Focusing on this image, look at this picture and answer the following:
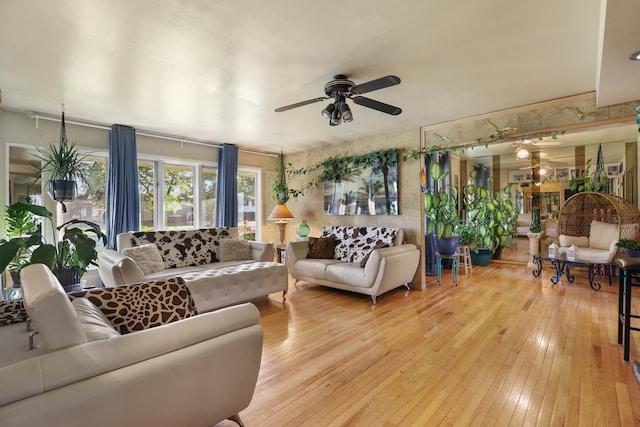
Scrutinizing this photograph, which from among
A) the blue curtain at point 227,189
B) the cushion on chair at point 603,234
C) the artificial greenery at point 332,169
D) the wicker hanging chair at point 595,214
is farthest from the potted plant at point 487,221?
the blue curtain at point 227,189

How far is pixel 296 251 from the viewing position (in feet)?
15.8

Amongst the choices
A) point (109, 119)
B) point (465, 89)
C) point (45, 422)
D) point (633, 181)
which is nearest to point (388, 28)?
point (465, 89)

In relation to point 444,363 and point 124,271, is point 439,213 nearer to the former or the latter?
point 444,363

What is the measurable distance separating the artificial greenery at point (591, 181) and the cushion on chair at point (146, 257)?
7.22m

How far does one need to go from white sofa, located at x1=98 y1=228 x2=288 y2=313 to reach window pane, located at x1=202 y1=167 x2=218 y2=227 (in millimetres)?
1006

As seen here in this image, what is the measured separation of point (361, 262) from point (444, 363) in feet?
6.04

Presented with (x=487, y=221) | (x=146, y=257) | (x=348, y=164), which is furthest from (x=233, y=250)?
(x=487, y=221)

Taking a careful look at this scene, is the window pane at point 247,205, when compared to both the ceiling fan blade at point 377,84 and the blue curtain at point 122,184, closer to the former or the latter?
the blue curtain at point 122,184

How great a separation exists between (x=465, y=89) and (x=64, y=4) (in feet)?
10.8

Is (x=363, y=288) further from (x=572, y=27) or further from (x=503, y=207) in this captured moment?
(x=503, y=207)

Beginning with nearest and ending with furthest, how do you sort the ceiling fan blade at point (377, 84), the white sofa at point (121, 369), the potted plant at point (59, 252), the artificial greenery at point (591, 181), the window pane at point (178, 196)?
1. the white sofa at point (121, 369)
2. the ceiling fan blade at point (377, 84)
3. the potted plant at point (59, 252)
4. the window pane at point (178, 196)
5. the artificial greenery at point (591, 181)

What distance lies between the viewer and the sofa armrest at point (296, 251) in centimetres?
480

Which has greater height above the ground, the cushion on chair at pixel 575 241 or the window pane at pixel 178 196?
the window pane at pixel 178 196

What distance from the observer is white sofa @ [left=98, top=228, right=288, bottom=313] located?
11.0ft
